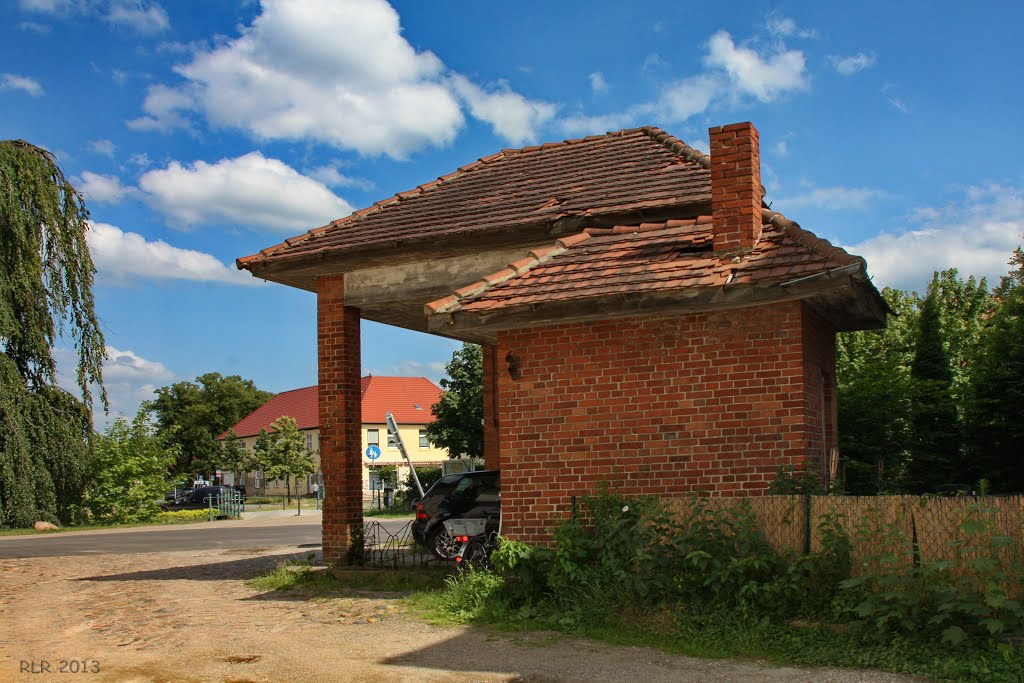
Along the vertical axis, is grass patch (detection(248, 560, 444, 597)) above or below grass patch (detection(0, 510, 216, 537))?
above

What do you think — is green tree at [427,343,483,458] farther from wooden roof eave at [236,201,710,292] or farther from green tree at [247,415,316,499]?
wooden roof eave at [236,201,710,292]

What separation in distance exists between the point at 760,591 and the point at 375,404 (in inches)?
2388

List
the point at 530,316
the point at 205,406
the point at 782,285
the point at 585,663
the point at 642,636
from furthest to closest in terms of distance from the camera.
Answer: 1. the point at 205,406
2. the point at 530,316
3. the point at 782,285
4. the point at 642,636
5. the point at 585,663

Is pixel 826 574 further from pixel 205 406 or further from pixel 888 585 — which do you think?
pixel 205 406

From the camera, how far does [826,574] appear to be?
7.23 meters

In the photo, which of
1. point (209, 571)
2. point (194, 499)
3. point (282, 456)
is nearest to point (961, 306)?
point (209, 571)

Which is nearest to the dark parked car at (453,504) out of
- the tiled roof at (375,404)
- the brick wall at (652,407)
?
the brick wall at (652,407)

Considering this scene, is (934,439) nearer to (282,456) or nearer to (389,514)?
(389,514)

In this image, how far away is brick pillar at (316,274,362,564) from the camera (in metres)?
12.1

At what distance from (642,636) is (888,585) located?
2021 millimetres

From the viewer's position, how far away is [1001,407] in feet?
46.4

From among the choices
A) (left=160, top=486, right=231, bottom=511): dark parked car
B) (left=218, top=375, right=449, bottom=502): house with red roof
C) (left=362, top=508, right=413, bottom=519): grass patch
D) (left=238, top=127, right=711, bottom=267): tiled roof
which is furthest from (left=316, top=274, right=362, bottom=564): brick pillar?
(left=218, top=375, right=449, bottom=502): house with red roof

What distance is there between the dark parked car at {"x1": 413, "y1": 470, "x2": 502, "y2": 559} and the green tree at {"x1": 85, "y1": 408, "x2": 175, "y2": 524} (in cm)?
1923

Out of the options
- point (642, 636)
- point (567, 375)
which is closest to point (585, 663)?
point (642, 636)
